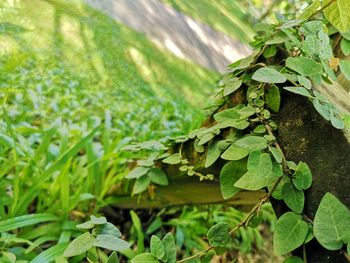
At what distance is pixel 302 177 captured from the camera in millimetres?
580

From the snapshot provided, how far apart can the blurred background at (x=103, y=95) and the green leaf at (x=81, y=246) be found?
61cm

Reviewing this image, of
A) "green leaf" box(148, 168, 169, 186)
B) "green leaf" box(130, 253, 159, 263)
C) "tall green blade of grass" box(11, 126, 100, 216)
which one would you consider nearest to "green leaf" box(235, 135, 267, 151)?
"green leaf" box(130, 253, 159, 263)

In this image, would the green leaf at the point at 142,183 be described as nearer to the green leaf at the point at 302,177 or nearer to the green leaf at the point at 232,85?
the green leaf at the point at 232,85

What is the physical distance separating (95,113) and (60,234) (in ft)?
2.99

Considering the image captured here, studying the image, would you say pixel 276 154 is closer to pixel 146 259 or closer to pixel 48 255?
pixel 146 259

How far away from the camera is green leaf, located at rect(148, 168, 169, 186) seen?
3.46 feet

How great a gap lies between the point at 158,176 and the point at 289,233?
1.80 feet

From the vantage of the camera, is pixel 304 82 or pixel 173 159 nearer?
pixel 304 82

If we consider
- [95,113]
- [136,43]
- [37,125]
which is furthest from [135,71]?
[37,125]

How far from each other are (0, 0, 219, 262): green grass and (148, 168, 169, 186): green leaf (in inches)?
14.0

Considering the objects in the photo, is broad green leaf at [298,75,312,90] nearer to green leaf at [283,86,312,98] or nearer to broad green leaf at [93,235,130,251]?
green leaf at [283,86,312,98]

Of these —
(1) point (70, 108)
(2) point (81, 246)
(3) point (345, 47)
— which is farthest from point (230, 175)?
(1) point (70, 108)

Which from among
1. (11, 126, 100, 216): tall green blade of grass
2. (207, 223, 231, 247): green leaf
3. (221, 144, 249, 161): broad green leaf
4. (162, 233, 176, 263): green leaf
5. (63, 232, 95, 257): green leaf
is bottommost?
(11, 126, 100, 216): tall green blade of grass

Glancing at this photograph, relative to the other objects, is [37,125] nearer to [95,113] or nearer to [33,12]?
[95,113]
